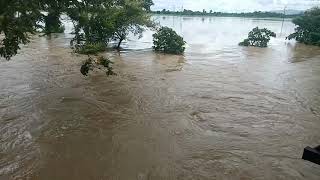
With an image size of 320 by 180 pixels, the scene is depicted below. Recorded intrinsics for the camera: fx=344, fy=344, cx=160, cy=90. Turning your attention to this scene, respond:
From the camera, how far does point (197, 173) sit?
6.96 metres

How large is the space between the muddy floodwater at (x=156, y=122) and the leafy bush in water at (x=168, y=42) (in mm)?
4708

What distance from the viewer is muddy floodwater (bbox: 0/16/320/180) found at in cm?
710

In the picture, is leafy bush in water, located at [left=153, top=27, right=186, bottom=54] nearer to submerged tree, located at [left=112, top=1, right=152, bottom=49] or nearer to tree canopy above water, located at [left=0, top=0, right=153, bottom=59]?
submerged tree, located at [left=112, top=1, right=152, bottom=49]

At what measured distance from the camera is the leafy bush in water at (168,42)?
22602 mm

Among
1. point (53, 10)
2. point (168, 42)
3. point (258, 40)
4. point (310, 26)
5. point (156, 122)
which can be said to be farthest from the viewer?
point (310, 26)

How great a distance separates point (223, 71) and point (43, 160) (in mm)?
11861

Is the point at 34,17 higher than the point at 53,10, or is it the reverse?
the point at 53,10

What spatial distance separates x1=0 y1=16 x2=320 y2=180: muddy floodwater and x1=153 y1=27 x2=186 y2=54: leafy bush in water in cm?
471

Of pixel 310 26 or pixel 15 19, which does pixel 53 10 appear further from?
pixel 310 26

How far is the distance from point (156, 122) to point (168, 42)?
13778 millimetres

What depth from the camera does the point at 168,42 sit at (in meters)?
22.9

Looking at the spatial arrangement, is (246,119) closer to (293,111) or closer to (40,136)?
(293,111)

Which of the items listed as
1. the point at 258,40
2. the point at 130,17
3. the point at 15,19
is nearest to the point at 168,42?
the point at 130,17

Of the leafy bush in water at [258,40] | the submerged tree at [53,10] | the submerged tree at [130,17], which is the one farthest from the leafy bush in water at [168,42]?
the submerged tree at [53,10]
